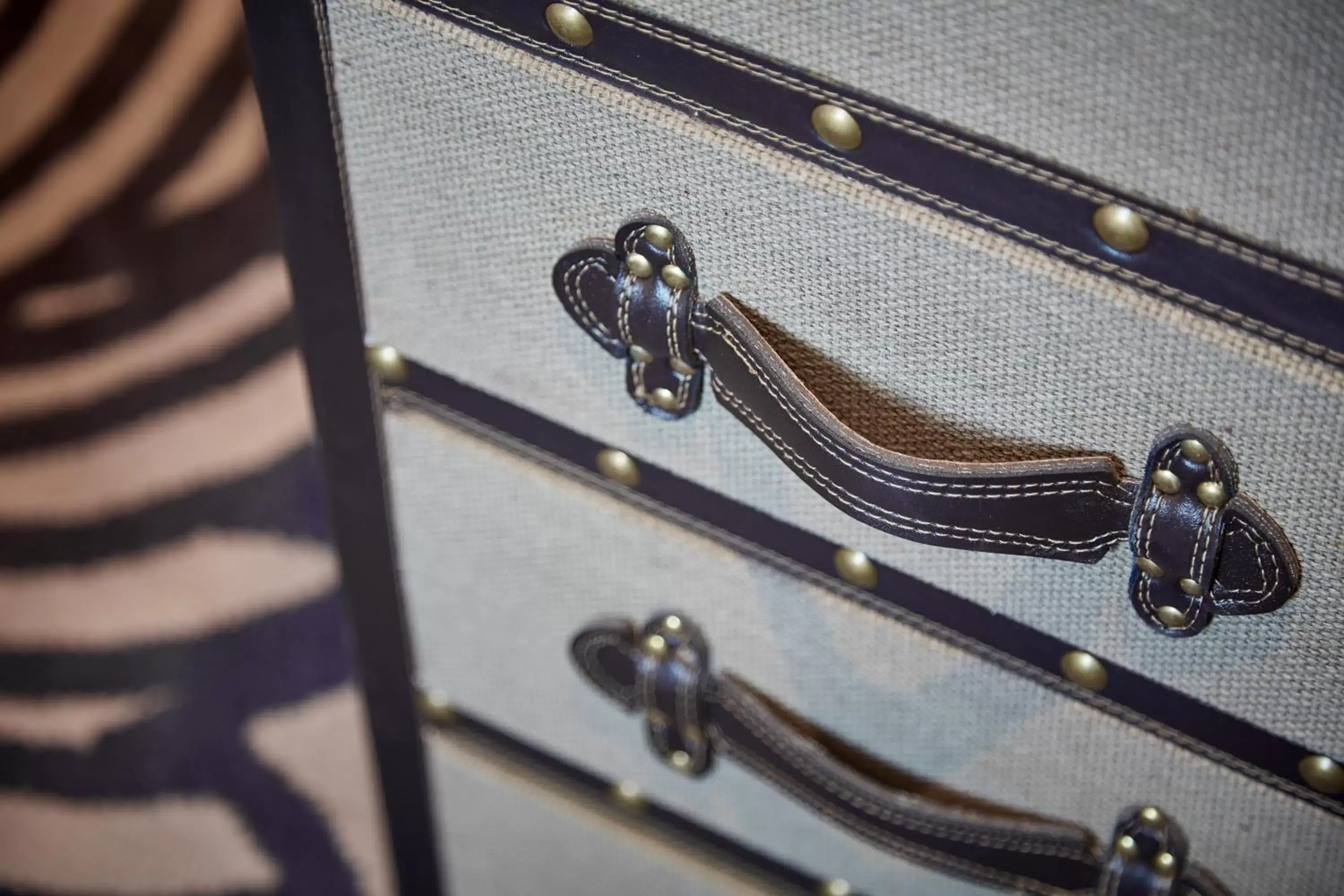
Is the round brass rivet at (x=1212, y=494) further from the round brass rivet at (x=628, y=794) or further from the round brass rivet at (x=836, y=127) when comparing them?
the round brass rivet at (x=628, y=794)

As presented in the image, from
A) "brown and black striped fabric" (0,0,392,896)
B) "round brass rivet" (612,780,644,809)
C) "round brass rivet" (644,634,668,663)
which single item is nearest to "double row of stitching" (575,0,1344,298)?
"round brass rivet" (644,634,668,663)

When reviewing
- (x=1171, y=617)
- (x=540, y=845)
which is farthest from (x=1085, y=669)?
(x=540, y=845)

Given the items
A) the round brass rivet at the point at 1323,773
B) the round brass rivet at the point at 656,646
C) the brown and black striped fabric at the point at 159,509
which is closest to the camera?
the round brass rivet at the point at 1323,773

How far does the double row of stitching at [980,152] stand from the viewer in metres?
0.33

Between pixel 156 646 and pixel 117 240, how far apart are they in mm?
387

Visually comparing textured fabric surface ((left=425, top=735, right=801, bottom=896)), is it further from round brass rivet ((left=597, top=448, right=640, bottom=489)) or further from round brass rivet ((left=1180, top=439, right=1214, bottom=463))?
round brass rivet ((left=1180, top=439, right=1214, bottom=463))

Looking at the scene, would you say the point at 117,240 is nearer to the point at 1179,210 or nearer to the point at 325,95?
the point at 325,95

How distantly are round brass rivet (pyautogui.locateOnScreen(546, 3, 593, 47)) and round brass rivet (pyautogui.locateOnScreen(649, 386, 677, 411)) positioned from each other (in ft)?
0.34

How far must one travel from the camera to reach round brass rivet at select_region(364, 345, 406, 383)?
510 millimetres

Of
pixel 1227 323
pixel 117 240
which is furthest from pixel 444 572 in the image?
pixel 117 240

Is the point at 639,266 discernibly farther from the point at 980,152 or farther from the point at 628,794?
the point at 628,794

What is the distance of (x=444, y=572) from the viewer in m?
0.57

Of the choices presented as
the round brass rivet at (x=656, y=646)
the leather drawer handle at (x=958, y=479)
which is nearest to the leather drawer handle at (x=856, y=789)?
the round brass rivet at (x=656, y=646)

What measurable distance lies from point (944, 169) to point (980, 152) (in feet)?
0.04
